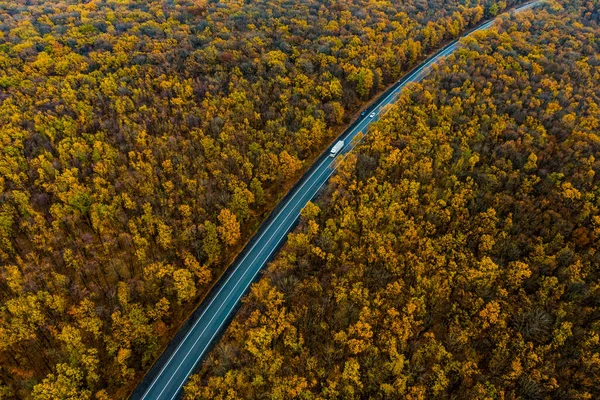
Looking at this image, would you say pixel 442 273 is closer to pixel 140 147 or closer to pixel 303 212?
pixel 303 212

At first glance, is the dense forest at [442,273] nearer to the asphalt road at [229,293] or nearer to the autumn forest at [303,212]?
the autumn forest at [303,212]

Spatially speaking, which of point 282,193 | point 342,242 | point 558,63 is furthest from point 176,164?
point 558,63

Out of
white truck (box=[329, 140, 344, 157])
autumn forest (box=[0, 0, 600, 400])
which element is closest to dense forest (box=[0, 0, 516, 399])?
autumn forest (box=[0, 0, 600, 400])

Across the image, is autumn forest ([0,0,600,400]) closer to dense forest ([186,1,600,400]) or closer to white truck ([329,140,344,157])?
dense forest ([186,1,600,400])

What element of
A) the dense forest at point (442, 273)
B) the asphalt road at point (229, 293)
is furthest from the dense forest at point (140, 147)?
the dense forest at point (442, 273)

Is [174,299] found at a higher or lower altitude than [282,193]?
lower

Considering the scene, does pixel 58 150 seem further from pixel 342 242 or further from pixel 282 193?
pixel 342 242
